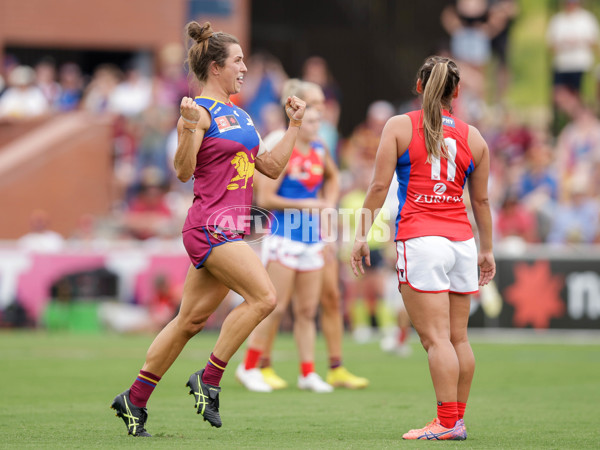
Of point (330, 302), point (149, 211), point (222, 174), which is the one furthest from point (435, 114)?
point (149, 211)

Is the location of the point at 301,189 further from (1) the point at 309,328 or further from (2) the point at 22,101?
(2) the point at 22,101

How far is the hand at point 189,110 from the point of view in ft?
20.0

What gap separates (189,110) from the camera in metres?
6.12

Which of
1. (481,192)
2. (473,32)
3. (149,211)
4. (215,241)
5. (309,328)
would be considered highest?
(473,32)

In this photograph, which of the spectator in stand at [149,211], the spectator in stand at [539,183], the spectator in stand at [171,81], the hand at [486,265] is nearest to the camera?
the hand at [486,265]

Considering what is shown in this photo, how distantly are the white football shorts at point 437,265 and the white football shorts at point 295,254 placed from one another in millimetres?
3139

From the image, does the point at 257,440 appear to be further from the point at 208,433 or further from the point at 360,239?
the point at 360,239

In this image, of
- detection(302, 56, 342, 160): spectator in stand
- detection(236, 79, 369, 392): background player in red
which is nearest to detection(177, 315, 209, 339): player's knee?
detection(236, 79, 369, 392): background player in red

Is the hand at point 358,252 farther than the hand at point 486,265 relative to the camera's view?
No

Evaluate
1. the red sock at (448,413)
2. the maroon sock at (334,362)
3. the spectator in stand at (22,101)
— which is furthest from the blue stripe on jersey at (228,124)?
the spectator in stand at (22,101)

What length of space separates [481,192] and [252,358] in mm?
3590

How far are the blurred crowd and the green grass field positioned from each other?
448 cm

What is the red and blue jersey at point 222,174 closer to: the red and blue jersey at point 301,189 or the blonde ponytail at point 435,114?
the blonde ponytail at point 435,114

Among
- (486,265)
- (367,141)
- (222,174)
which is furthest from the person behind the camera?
(367,141)
